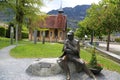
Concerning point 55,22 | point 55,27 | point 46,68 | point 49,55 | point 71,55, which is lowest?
point 49,55

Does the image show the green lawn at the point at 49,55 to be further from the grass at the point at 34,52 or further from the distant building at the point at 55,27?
the distant building at the point at 55,27

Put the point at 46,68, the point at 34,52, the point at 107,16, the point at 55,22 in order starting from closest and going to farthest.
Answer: the point at 46,68 → the point at 34,52 → the point at 107,16 → the point at 55,22

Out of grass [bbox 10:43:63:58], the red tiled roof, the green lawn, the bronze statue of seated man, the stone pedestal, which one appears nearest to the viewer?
the bronze statue of seated man

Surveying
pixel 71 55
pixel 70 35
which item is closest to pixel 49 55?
pixel 71 55

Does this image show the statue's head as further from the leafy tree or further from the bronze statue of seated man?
the leafy tree

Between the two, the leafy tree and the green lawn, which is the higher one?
the leafy tree

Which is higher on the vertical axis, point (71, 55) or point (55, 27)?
point (55, 27)

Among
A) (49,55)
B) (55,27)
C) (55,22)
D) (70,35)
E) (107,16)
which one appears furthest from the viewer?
(55,22)

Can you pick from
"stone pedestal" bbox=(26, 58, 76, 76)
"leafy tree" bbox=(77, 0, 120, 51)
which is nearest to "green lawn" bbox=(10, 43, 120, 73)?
"stone pedestal" bbox=(26, 58, 76, 76)

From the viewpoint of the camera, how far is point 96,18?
36062 millimetres

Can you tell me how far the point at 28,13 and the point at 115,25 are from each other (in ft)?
45.6

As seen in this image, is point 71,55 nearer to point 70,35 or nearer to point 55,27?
point 70,35

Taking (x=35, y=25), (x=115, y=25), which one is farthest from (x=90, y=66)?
(x=35, y=25)

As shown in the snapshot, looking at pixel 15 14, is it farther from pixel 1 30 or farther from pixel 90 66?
pixel 90 66
